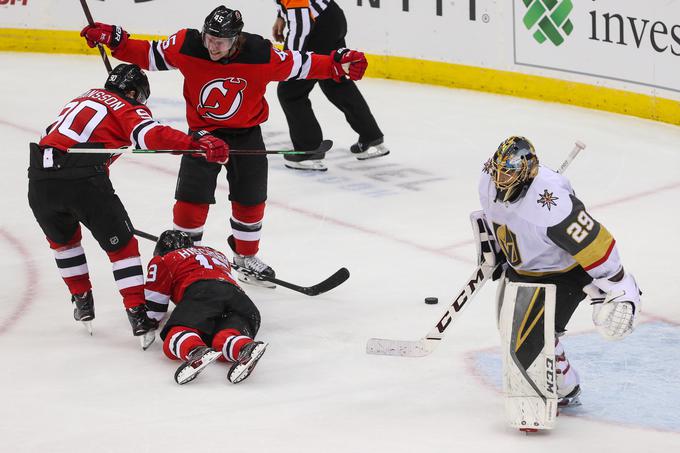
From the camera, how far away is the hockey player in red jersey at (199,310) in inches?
158

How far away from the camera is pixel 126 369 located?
4219 mm

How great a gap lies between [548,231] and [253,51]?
183cm

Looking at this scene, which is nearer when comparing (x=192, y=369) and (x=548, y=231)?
(x=548, y=231)

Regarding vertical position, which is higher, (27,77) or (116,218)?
(116,218)

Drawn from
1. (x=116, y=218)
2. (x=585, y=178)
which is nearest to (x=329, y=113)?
(x=585, y=178)

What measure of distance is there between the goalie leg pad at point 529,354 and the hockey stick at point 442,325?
0.80 ft

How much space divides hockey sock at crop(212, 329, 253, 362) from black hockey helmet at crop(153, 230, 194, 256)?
0.52 meters

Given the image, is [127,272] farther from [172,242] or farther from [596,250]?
[596,250]

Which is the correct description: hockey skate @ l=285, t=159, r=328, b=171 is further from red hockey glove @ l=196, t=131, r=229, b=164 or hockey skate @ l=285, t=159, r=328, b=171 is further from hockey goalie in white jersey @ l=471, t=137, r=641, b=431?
hockey goalie in white jersey @ l=471, t=137, r=641, b=431

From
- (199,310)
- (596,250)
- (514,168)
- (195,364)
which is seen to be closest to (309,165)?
(199,310)

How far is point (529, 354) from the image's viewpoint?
349 cm

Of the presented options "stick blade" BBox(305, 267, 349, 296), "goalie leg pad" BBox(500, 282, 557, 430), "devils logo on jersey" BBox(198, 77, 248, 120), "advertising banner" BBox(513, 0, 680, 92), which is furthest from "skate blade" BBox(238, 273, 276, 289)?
"advertising banner" BBox(513, 0, 680, 92)

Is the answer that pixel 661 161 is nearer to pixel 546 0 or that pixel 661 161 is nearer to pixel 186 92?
pixel 546 0

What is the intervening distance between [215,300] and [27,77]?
518 centimetres
